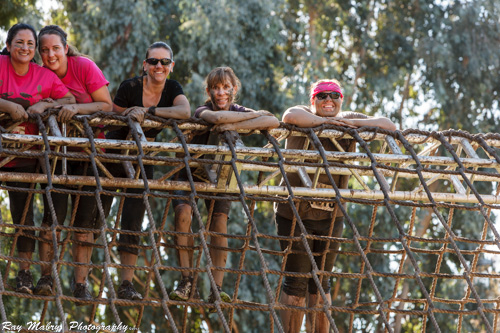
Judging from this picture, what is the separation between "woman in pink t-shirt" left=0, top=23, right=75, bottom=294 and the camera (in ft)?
13.0

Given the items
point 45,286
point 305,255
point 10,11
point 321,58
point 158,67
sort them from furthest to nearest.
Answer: point 321,58
point 10,11
point 305,255
point 158,67
point 45,286

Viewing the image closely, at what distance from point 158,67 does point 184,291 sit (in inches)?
43.7

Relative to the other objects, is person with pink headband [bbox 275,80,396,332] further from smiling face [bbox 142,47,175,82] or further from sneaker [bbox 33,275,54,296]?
sneaker [bbox 33,275,54,296]

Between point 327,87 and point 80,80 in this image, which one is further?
point 327,87

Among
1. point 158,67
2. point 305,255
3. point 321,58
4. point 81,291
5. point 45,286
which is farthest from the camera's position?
point 321,58

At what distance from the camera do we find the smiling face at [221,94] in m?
4.19

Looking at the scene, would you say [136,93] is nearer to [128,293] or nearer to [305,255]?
[128,293]

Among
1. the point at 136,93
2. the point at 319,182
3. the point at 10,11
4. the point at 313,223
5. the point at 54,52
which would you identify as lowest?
the point at 313,223

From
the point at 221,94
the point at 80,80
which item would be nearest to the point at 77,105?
the point at 80,80

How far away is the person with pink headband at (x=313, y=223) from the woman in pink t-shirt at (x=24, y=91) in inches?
48.0

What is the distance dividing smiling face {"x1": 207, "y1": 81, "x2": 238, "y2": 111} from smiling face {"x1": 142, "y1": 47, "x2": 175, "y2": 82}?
0.24 meters

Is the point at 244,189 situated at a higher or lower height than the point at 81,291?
higher

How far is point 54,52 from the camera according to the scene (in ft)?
13.3

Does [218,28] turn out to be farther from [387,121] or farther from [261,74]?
[387,121]
